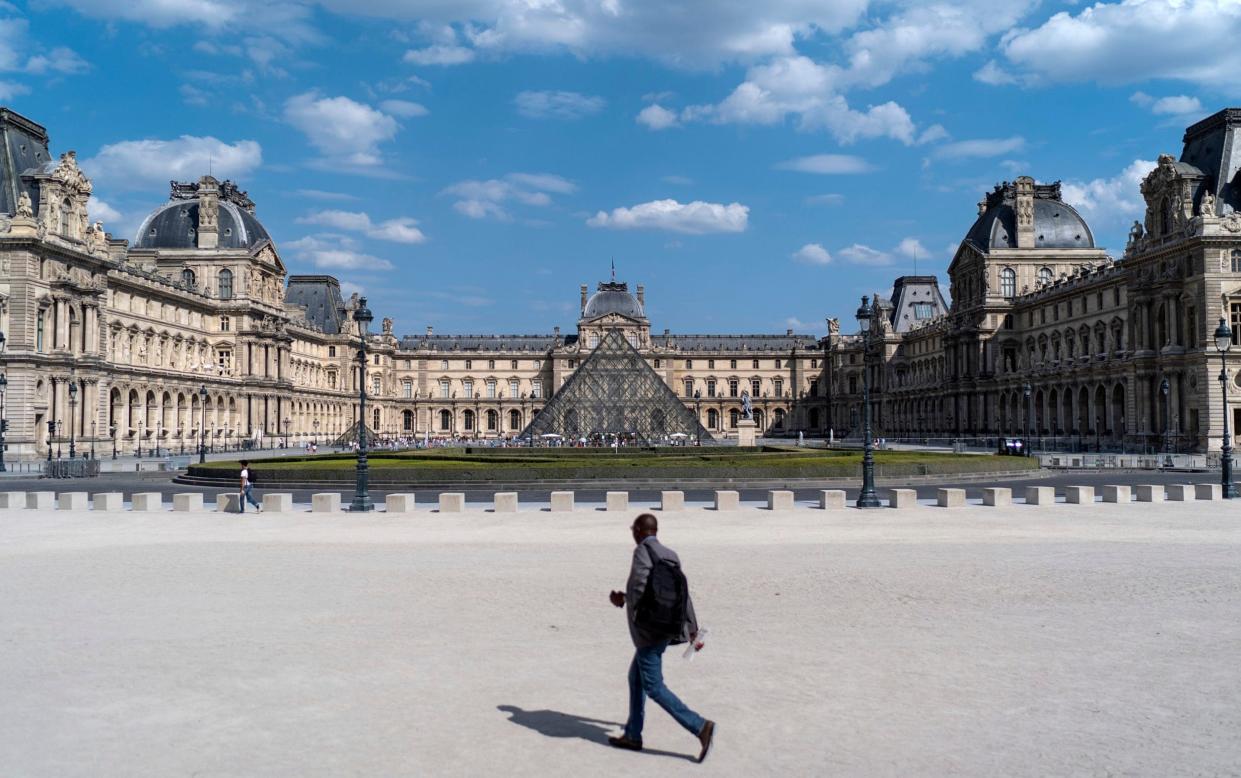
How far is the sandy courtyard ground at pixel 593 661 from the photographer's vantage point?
6.52 m

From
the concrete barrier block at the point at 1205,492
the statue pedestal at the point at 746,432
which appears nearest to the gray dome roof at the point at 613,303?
the statue pedestal at the point at 746,432

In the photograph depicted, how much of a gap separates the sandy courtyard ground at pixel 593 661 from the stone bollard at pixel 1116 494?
391 inches

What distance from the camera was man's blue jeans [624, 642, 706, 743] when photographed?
637cm

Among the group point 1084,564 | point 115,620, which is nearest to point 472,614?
point 115,620

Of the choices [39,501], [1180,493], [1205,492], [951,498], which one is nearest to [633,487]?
[951,498]

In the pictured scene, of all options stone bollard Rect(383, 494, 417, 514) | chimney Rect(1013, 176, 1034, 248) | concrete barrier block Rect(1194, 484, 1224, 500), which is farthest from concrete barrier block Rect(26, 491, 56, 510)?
chimney Rect(1013, 176, 1034, 248)

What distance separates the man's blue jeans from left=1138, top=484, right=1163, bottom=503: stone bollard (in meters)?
22.9

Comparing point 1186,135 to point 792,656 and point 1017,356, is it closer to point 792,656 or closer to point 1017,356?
point 1017,356

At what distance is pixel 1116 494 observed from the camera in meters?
25.7

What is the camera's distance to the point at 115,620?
1052 cm

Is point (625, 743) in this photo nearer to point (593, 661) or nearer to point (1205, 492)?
point (593, 661)

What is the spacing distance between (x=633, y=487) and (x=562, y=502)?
7.87 meters

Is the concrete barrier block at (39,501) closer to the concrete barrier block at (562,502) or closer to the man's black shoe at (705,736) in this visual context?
the concrete barrier block at (562,502)

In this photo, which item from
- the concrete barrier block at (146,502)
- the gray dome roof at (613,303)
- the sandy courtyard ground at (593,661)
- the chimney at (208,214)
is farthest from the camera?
the gray dome roof at (613,303)
